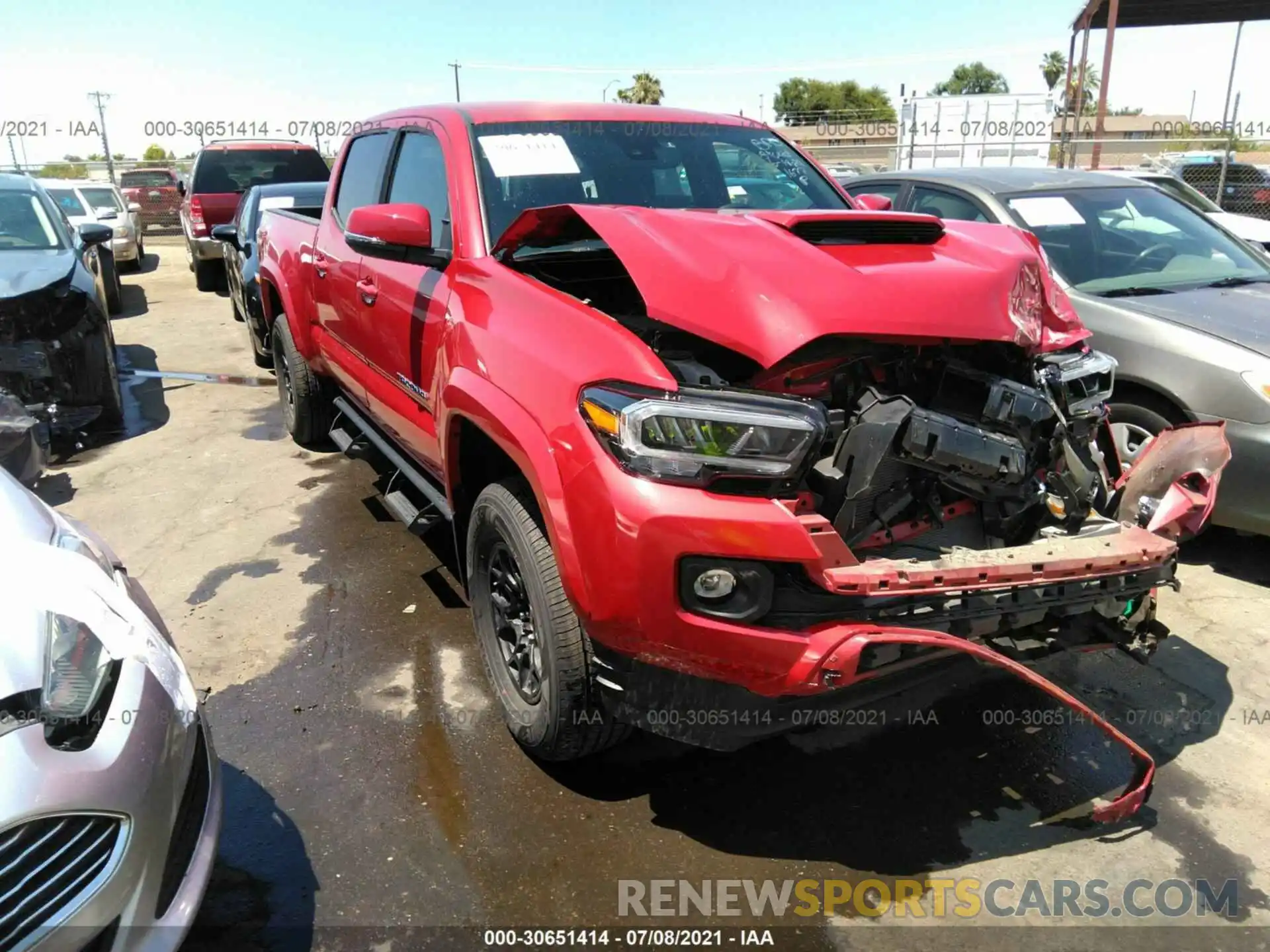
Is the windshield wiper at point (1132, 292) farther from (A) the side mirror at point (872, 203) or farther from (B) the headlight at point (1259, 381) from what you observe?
(A) the side mirror at point (872, 203)

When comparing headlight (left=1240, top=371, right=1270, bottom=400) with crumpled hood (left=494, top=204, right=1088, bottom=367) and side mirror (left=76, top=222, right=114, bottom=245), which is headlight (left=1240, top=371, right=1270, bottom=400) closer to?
crumpled hood (left=494, top=204, right=1088, bottom=367)

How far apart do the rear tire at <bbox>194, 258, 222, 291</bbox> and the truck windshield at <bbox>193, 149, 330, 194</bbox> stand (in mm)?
1175

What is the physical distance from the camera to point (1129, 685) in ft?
11.0

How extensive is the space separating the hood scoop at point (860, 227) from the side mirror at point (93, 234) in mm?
6079

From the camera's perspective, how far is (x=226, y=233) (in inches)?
332

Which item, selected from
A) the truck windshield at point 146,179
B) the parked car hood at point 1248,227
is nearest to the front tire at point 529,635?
the parked car hood at point 1248,227

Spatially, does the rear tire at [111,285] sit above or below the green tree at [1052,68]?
below

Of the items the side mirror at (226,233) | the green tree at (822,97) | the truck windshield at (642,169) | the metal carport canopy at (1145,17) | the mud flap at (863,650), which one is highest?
the green tree at (822,97)

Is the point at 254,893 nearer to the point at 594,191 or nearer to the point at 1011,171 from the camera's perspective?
the point at 594,191

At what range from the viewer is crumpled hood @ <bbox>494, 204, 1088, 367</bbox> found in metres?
2.24

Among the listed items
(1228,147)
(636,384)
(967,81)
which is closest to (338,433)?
(636,384)

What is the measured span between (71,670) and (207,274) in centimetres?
1336

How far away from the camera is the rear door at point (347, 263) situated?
423 centimetres

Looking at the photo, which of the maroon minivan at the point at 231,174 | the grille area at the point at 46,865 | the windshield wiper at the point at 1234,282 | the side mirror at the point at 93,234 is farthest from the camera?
the maroon minivan at the point at 231,174
